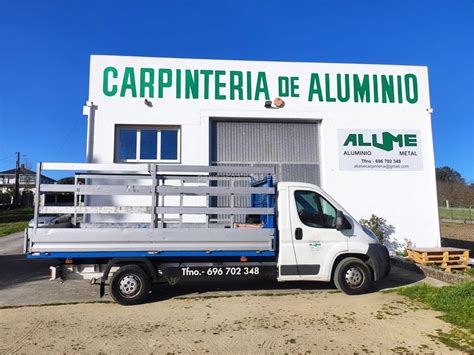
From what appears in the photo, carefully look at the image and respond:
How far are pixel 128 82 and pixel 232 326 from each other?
8.74 meters

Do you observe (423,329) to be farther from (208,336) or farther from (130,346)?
(130,346)

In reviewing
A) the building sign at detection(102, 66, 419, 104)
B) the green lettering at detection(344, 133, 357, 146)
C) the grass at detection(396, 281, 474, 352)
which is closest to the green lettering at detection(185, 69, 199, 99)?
the building sign at detection(102, 66, 419, 104)

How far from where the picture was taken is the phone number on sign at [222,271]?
24.6 ft

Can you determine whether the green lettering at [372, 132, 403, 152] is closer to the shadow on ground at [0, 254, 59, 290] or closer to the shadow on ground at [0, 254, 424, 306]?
the shadow on ground at [0, 254, 424, 306]

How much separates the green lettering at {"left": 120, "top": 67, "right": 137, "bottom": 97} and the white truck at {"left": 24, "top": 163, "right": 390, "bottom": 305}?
5355 mm

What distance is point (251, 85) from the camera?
12922 millimetres

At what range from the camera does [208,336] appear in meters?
5.70

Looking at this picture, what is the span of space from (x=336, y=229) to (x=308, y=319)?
208cm

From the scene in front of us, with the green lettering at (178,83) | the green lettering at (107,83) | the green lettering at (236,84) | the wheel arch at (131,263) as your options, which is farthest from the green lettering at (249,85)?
the wheel arch at (131,263)

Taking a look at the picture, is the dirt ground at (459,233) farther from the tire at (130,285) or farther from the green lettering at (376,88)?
the tire at (130,285)

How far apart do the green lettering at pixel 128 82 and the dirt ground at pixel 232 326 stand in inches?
277

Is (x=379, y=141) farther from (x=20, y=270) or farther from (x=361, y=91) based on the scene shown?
(x=20, y=270)

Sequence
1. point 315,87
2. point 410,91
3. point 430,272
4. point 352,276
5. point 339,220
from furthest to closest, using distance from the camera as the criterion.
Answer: point 410,91 → point 315,87 → point 430,272 → point 352,276 → point 339,220

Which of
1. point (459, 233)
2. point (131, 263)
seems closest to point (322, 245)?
point (131, 263)
